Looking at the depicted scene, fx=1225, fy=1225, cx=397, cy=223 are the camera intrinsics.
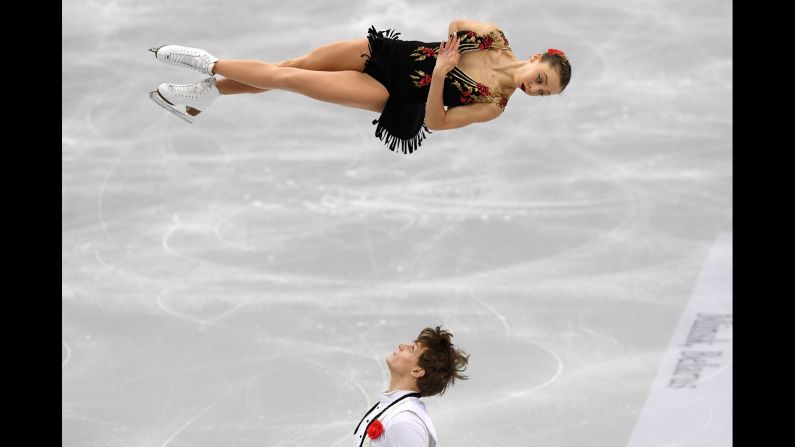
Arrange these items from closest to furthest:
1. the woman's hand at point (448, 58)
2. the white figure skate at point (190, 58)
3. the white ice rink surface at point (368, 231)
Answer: the woman's hand at point (448, 58)
the white figure skate at point (190, 58)
the white ice rink surface at point (368, 231)

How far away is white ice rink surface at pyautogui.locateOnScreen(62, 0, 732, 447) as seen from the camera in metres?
6.91

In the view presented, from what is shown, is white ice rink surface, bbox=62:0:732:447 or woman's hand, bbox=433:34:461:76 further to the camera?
white ice rink surface, bbox=62:0:732:447

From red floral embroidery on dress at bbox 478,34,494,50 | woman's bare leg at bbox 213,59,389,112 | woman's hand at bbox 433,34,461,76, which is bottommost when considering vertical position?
woman's bare leg at bbox 213,59,389,112

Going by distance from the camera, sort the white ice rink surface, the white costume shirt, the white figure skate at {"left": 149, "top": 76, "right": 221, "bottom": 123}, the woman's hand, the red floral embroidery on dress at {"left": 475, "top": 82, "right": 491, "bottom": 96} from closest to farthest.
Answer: the white costume shirt → the woman's hand → the red floral embroidery on dress at {"left": 475, "top": 82, "right": 491, "bottom": 96} → the white figure skate at {"left": 149, "top": 76, "right": 221, "bottom": 123} → the white ice rink surface

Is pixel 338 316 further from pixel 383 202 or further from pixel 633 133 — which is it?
pixel 633 133

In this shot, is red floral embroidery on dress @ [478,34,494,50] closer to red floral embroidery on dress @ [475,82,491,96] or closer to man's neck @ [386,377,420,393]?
red floral embroidery on dress @ [475,82,491,96]

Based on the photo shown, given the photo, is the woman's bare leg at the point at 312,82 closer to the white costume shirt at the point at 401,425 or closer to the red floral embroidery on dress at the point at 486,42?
the red floral embroidery on dress at the point at 486,42

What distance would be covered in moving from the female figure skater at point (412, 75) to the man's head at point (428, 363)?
37.2 inches

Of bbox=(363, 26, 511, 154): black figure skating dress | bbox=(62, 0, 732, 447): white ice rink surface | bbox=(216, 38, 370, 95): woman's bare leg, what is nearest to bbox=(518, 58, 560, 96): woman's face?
bbox=(363, 26, 511, 154): black figure skating dress

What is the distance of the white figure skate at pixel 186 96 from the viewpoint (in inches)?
218

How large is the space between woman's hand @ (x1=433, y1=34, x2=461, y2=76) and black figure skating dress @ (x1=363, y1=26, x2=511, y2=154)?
0.46 feet

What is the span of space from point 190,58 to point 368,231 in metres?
3.01

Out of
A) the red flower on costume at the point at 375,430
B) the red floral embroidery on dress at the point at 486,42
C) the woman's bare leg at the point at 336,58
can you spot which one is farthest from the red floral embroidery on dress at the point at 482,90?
the red flower on costume at the point at 375,430
